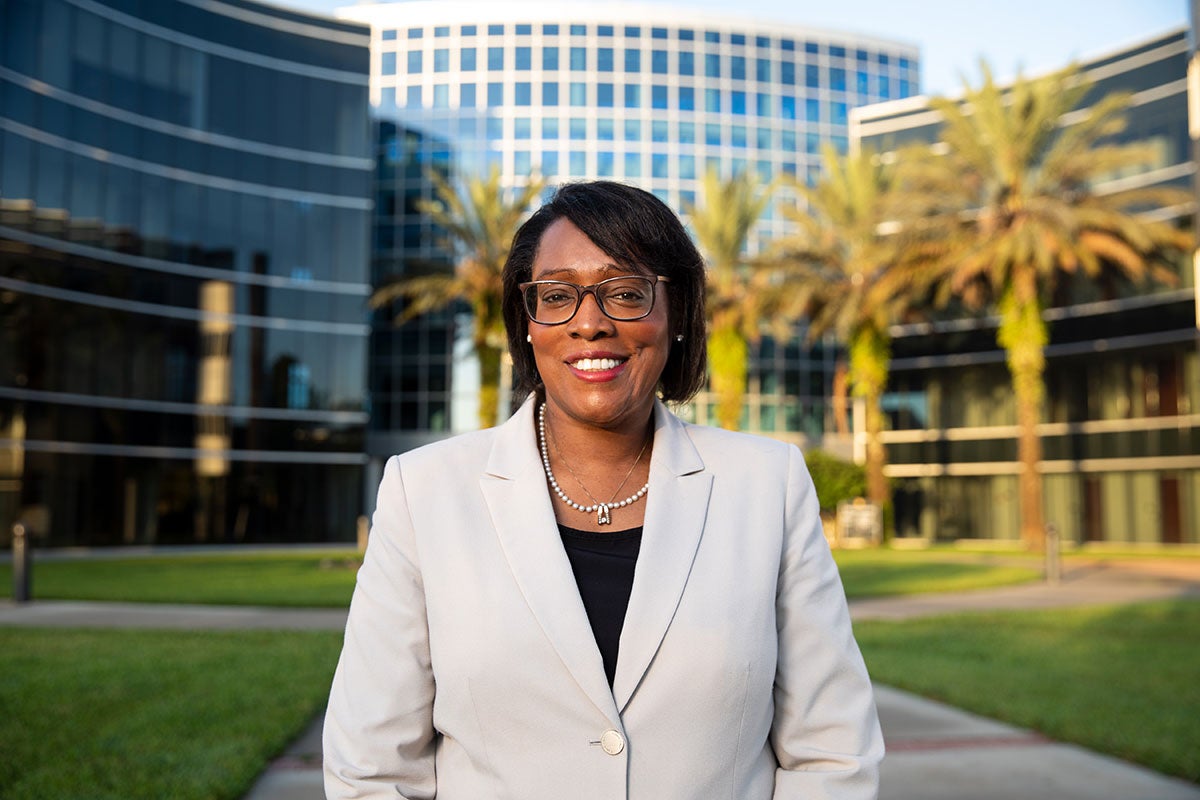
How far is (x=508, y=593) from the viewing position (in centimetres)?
219

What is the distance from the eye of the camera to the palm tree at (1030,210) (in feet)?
85.3

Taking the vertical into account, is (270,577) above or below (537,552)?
below

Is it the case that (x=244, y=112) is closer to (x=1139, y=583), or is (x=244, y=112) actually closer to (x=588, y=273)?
(x=1139, y=583)

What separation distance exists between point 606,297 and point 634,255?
11 cm

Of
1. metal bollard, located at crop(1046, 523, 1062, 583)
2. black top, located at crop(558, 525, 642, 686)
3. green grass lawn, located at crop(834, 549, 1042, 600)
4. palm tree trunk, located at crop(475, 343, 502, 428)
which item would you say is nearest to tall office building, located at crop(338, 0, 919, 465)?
palm tree trunk, located at crop(475, 343, 502, 428)

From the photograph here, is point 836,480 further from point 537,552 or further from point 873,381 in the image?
point 537,552

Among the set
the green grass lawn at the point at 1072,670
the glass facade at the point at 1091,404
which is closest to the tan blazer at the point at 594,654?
the green grass lawn at the point at 1072,670

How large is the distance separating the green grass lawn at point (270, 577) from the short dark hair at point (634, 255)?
13067 mm

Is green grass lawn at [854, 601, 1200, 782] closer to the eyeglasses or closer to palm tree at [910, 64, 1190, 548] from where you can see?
the eyeglasses

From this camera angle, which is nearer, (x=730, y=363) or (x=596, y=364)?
(x=596, y=364)

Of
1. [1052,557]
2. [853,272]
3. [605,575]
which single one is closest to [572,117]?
[853,272]

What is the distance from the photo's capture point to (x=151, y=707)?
24.9ft

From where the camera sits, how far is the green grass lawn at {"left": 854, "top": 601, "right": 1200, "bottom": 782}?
6922 mm

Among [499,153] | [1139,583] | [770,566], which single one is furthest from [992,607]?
[499,153]
